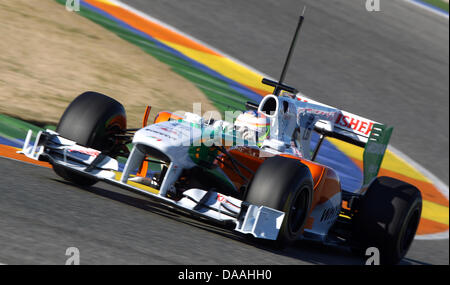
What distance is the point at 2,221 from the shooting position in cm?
455

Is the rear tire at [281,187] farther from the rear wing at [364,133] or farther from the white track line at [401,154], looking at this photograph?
the white track line at [401,154]

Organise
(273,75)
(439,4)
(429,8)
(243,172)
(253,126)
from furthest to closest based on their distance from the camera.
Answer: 1. (439,4)
2. (429,8)
3. (273,75)
4. (253,126)
5. (243,172)

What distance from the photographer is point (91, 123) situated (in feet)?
20.2

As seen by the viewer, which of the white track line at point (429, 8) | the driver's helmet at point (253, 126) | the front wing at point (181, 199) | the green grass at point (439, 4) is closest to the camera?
the front wing at point (181, 199)

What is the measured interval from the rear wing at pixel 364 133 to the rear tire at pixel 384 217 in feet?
3.23

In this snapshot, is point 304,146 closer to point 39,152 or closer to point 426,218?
point 39,152

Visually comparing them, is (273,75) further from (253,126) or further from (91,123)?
(91,123)

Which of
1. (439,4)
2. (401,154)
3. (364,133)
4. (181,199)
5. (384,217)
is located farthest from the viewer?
(439,4)

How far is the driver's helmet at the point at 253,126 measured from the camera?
260 inches

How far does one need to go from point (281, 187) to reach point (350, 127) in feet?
8.76

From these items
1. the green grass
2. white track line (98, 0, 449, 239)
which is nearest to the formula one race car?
white track line (98, 0, 449, 239)

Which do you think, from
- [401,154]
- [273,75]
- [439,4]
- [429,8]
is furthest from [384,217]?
[439,4]

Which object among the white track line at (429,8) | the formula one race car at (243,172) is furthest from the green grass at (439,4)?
the formula one race car at (243,172)

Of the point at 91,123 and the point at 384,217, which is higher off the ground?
the point at 91,123
